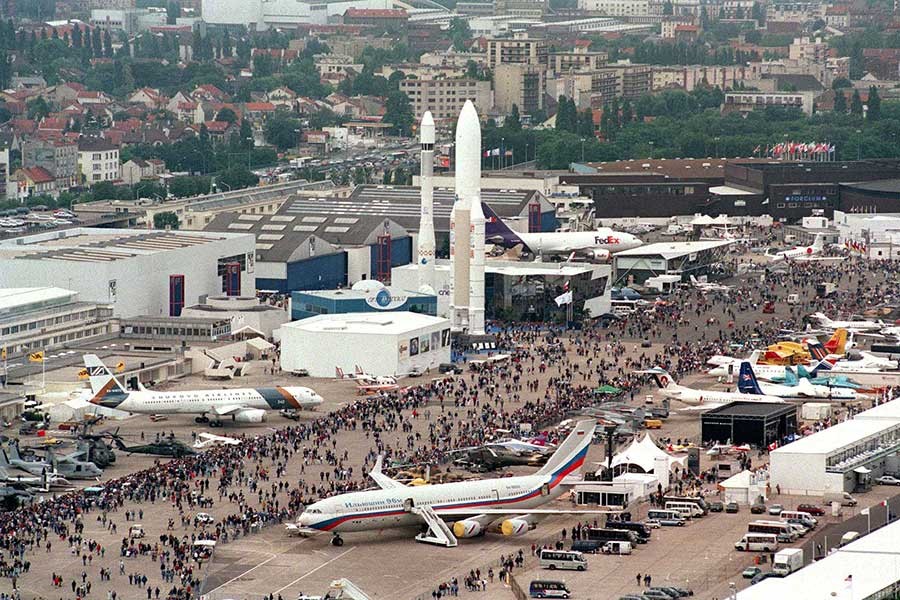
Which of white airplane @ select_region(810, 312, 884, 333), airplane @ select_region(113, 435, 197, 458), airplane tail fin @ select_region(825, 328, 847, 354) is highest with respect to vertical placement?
airplane @ select_region(113, 435, 197, 458)

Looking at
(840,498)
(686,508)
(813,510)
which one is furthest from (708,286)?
(686,508)

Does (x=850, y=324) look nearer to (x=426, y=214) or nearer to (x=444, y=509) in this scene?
(x=426, y=214)

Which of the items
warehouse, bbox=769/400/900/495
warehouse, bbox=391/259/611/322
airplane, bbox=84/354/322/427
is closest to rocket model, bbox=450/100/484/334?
warehouse, bbox=391/259/611/322

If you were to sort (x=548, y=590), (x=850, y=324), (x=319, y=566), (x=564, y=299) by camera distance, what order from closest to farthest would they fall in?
(x=548, y=590) → (x=319, y=566) → (x=850, y=324) → (x=564, y=299)

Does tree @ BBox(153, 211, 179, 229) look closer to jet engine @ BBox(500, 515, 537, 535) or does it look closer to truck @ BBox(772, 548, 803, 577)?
jet engine @ BBox(500, 515, 537, 535)

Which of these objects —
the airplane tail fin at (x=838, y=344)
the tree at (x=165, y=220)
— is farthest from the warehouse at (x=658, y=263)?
the tree at (x=165, y=220)

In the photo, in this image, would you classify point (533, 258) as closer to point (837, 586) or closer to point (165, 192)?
point (165, 192)
